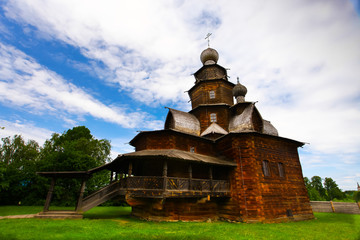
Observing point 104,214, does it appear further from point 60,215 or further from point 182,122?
point 182,122

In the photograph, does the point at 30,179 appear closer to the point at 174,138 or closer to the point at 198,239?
the point at 174,138

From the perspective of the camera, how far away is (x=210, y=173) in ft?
40.9

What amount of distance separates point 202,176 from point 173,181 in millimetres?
3854

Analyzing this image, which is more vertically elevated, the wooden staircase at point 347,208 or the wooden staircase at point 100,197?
the wooden staircase at point 100,197

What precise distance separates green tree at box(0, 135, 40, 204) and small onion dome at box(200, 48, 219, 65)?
26430 millimetres

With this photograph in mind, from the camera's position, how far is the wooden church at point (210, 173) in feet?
36.5

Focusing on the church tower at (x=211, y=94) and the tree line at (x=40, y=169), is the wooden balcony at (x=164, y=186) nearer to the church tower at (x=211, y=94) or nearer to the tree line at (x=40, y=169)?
the church tower at (x=211, y=94)

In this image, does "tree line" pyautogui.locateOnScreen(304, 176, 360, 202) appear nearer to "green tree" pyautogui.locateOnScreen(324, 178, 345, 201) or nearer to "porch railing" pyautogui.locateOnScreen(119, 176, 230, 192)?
"green tree" pyautogui.locateOnScreen(324, 178, 345, 201)

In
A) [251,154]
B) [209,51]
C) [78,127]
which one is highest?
[209,51]

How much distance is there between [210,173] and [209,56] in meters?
14.6

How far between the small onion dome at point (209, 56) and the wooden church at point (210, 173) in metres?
6.30

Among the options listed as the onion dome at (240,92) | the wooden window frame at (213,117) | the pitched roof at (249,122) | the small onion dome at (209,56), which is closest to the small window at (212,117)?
the wooden window frame at (213,117)

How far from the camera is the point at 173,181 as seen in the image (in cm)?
1091

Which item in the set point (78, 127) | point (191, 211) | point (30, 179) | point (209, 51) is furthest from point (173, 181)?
point (78, 127)
